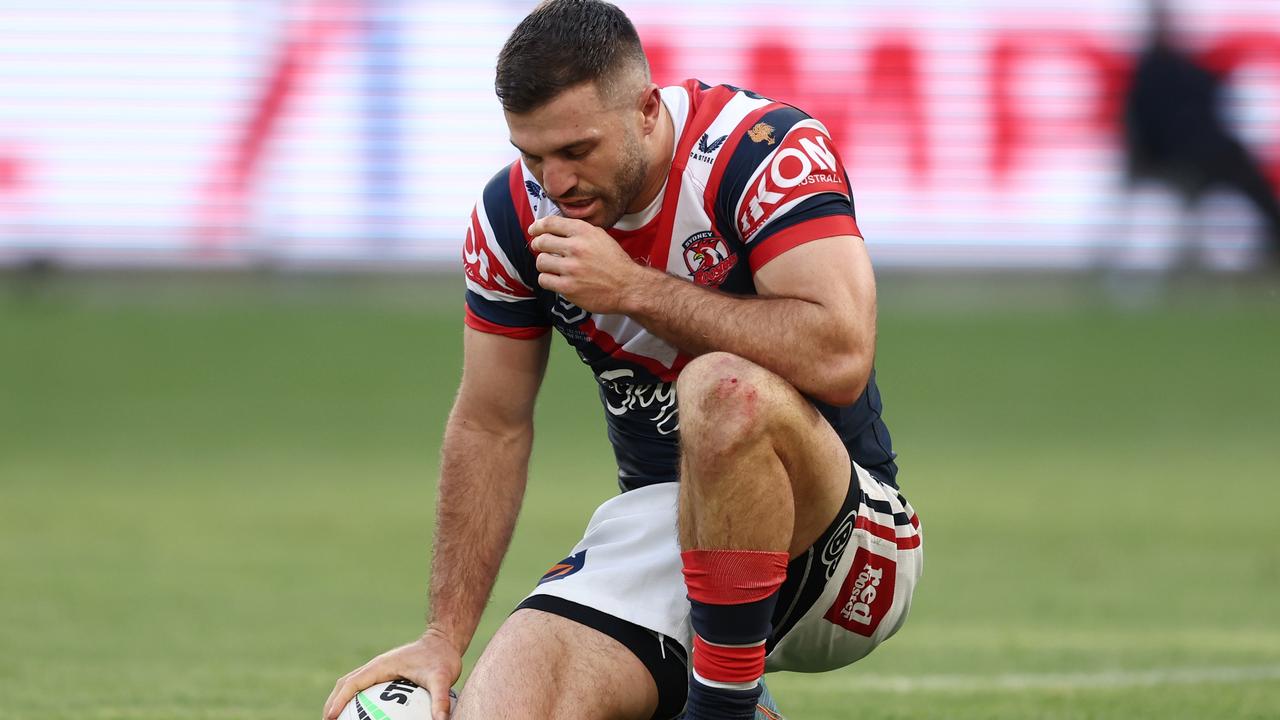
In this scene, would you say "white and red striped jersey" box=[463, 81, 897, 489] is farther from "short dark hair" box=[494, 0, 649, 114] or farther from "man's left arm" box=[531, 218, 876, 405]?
"short dark hair" box=[494, 0, 649, 114]

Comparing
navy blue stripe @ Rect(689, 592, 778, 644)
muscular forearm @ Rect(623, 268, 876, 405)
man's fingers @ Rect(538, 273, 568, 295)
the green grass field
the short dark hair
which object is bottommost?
the green grass field

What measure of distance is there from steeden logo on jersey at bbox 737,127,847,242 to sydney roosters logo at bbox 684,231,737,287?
0.31 ft

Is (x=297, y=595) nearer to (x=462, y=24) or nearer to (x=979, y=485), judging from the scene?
(x=979, y=485)

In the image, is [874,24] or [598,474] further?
[874,24]

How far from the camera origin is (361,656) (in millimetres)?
5770

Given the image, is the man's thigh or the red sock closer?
the red sock

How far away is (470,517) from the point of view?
4.18 m

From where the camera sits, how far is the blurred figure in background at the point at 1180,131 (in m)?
14.0

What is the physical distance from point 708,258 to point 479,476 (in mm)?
816

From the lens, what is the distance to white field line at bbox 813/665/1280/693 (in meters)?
5.21

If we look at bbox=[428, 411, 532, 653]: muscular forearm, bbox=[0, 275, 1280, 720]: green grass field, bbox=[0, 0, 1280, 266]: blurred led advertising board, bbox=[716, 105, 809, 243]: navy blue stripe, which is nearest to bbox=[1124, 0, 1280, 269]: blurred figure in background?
bbox=[0, 0, 1280, 266]: blurred led advertising board

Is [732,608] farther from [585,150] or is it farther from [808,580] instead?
[585,150]

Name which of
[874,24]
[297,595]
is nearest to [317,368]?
[874,24]

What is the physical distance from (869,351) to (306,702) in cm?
222
